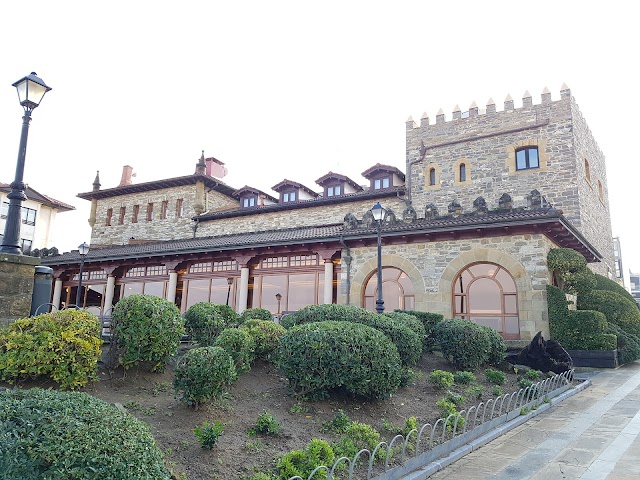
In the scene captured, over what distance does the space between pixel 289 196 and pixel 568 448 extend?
24800 mm

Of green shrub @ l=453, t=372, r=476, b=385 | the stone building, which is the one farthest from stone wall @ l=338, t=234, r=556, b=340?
green shrub @ l=453, t=372, r=476, b=385

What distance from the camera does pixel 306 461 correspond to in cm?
497

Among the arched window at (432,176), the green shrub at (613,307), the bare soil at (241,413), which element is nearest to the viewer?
the bare soil at (241,413)

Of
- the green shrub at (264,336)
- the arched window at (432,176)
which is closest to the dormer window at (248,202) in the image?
the arched window at (432,176)

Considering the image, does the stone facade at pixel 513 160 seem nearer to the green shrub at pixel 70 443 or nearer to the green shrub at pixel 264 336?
the green shrub at pixel 264 336

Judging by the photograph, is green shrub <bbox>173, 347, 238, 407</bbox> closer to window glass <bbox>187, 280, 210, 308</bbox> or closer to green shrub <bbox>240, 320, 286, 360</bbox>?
green shrub <bbox>240, 320, 286, 360</bbox>

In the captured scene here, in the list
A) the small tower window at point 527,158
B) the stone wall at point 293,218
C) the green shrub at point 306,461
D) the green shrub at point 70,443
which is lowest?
the green shrub at point 306,461

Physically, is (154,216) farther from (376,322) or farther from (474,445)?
(474,445)

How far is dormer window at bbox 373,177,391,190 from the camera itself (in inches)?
1108

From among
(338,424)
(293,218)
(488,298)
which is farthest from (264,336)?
(293,218)

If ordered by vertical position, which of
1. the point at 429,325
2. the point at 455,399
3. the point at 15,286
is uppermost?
the point at 15,286

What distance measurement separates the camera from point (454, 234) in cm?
1741

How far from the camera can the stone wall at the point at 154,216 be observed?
33.0 meters

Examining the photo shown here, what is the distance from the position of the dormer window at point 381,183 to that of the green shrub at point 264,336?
783 inches
